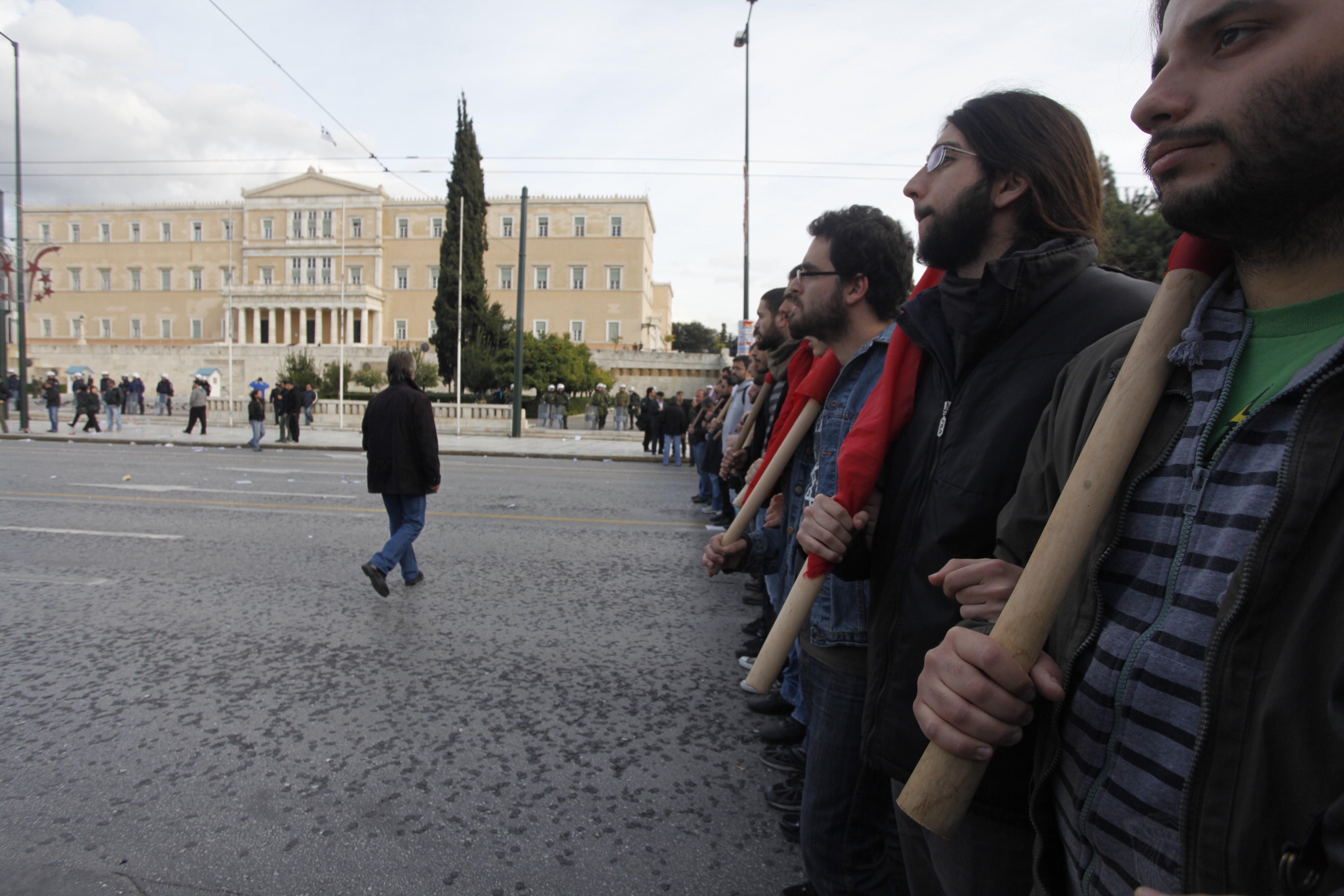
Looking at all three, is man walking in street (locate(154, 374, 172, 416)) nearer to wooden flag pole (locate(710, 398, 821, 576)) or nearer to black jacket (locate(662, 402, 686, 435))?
black jacket (locate(662, 402, 686, 435))

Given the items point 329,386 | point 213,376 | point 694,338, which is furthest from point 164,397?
point 694,338

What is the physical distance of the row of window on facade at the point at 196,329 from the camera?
68438 millimetres

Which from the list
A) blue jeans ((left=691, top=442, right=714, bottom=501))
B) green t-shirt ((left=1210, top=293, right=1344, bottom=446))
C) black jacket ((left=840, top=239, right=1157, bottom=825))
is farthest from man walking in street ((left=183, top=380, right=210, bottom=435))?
green t-shirt ((left=1210, top=293, right=1344, bottom=446))

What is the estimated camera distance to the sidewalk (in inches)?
763

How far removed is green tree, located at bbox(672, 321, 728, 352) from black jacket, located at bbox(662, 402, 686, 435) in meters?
82.5

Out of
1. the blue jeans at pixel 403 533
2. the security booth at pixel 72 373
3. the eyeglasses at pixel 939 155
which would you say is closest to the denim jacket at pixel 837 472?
the eyeglasses at pixel 939 155

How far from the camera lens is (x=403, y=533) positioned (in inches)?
223

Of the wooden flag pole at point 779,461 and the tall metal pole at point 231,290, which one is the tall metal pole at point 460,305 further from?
the wooden flag pole at point 779,461

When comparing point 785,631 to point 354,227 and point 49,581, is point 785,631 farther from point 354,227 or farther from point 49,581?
point 354,227

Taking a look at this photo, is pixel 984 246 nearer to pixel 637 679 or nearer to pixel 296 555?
pixel 637 679

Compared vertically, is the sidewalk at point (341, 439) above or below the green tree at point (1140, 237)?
below

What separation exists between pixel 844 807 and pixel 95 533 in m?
8.02

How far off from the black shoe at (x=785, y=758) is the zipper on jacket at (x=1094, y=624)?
2105 mm

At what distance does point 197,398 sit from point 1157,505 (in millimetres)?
25216
